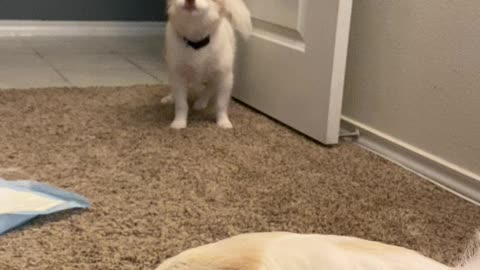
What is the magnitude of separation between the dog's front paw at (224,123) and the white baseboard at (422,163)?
28 cm

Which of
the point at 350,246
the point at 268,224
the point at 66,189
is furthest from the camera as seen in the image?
the point at 66,189

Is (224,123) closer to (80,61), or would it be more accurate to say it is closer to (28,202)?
(28,202)

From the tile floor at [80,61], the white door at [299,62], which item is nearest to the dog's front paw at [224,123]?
the white door at [299,62]

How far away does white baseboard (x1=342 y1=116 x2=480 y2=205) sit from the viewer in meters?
1.21

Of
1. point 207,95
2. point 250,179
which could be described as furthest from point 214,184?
point 207,95

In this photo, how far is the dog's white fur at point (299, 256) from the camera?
0.30m

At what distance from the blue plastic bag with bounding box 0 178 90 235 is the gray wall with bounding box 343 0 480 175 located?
68 cm

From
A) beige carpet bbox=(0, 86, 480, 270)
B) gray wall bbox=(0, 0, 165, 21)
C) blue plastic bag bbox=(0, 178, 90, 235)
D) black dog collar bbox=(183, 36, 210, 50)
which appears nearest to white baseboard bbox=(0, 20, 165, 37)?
gray wall bbox=(0, 0, 165, 21)

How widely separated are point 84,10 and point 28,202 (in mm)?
2095

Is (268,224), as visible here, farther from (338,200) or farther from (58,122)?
(58,122)

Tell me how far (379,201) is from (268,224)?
237 mm

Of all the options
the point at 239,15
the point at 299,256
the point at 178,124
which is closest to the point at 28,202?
the point at 178,124

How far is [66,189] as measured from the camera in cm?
112

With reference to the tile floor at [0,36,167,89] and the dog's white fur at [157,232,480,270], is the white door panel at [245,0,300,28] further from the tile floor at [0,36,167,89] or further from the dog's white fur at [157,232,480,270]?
the dog's white fur at [157,232,480,270]
